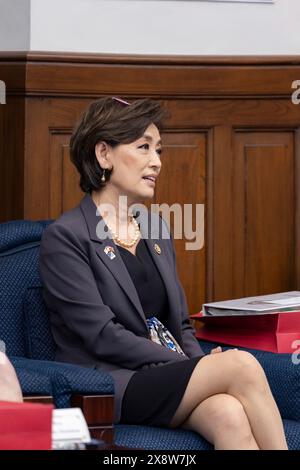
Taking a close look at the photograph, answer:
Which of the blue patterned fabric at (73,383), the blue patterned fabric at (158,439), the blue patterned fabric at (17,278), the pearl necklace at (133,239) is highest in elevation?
the pearl necklace at (133,239)

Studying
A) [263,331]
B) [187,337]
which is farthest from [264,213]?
[187,337]

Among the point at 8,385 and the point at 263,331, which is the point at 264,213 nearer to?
the point at 263,331

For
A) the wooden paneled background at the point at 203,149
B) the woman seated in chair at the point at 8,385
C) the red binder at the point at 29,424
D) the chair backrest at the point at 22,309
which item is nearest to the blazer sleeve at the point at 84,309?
the chair backrest at the point at 22,309

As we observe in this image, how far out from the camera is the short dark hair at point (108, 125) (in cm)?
324

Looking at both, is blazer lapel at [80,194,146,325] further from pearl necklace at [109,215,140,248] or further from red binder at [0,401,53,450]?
red binder at [0,401,53,450]

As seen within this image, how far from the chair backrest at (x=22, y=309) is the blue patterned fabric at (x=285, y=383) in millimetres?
628

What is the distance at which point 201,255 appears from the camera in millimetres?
4070

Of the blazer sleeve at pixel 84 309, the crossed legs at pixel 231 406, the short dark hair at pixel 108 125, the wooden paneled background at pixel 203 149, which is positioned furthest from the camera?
the wooden paneled background at pixel 203 149

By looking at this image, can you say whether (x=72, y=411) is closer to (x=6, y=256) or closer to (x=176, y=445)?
(x=176, y=445)

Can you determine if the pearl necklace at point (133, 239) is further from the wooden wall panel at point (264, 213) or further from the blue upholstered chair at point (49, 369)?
the wooden wall panel at point (264, 213)

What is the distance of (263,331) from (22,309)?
0.76 meters

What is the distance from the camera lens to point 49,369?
271cm
